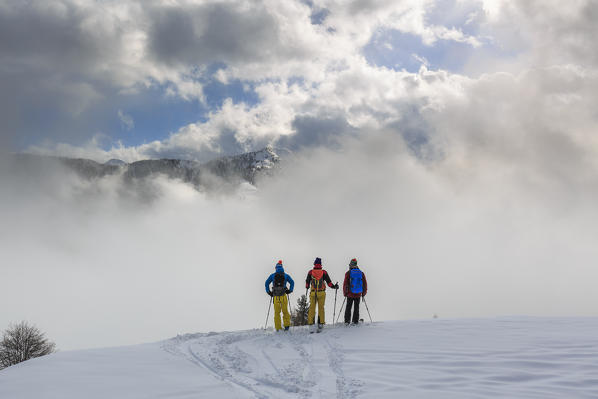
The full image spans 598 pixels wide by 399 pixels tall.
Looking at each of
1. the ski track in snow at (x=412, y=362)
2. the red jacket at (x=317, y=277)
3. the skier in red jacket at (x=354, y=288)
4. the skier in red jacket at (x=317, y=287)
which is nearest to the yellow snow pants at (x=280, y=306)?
the skier in red jacket at (x=317, y=287)

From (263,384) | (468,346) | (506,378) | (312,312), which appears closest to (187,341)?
(312,312)

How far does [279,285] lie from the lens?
46.9 ft

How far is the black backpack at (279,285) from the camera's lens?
46.8 feet

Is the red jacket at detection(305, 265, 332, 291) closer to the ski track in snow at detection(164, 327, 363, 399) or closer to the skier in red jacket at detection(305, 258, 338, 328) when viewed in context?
the skier in red jacket at detection(305, 258, 338, 328)

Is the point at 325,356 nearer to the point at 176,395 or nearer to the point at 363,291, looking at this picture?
the point at 176,395

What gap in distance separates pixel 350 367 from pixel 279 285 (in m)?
6.08

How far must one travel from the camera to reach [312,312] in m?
14.3

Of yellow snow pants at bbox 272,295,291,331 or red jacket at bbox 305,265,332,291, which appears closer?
yellow snow pants at bbox 272,295,291,331

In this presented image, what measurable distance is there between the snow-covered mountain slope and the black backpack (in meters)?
2.57

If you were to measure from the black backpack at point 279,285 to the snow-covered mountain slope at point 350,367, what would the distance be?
257 cm

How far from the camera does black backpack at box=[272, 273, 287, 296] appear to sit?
46.8 feet

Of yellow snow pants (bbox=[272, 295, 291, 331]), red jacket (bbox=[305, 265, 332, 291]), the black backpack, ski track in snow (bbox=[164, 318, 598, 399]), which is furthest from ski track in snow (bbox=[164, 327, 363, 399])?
red jacket (bbox=[305, 265, 332, 291])

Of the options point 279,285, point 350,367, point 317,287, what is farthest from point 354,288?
point 350,367

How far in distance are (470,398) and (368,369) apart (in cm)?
246
